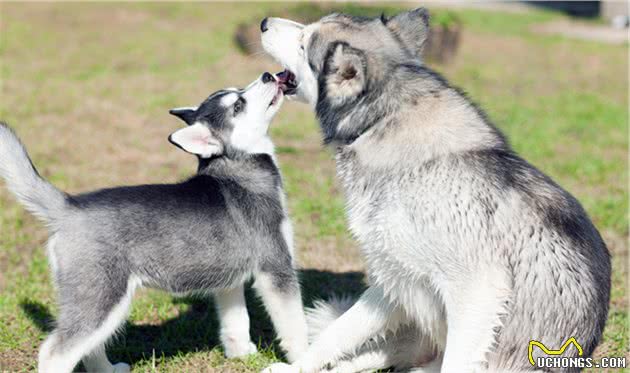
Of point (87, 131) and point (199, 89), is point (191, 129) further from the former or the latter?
point (199, 89)

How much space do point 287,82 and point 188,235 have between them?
1202 mm

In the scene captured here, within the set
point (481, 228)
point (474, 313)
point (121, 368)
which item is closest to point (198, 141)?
point (121, 368)

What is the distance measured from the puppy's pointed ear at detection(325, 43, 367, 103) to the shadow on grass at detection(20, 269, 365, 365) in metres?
1.75

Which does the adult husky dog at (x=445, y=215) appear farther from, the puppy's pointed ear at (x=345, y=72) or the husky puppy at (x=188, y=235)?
the husky puppy at (x=188, y=235)

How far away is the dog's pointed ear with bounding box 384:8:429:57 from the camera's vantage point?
4.50m

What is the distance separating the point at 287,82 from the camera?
488cm

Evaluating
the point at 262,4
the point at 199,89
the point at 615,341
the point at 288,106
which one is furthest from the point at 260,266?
the point at 262,4

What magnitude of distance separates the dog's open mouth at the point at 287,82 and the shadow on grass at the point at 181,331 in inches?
62.4

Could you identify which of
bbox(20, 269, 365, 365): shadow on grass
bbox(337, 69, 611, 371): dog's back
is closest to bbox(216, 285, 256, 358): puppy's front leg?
bbox(20, 269, 365, 365): shadow on grass

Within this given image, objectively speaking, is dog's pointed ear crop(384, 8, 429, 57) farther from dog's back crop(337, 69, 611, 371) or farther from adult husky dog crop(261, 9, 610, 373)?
dog's back crop(337, 69, 611, 371)

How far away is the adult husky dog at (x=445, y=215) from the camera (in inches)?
152

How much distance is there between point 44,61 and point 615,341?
1105 cm

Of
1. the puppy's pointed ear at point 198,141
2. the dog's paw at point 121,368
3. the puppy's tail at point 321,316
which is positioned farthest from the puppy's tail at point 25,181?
the puppy's tail at point 321,316

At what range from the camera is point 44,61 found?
13.5 m
